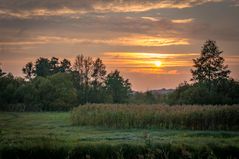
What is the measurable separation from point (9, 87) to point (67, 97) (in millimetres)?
11707

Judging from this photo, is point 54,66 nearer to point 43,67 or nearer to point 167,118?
point 43,67

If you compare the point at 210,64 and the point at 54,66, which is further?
the point at 54,66

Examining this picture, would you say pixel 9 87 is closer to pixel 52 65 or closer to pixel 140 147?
pixel 52 65

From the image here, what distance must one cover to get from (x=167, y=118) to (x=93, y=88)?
171 ft

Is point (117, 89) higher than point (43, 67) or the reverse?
the reverse

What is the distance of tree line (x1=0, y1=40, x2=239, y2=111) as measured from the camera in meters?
63.1

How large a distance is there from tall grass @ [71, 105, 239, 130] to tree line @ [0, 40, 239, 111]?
21074 mm

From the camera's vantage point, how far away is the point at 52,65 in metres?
104

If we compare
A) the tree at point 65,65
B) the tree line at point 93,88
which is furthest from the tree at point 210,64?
the tree at point 65,65

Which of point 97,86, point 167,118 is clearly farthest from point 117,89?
point 167,118

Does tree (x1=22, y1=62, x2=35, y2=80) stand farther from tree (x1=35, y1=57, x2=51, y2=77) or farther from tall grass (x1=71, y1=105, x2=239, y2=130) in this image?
tall grass (x1=71, y1=105, x2=239, y2=130)

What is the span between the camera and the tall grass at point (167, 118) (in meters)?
38.0

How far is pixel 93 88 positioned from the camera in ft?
295

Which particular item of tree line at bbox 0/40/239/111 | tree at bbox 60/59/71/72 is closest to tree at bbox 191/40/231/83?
tree line at bbox 0/40/239/111
